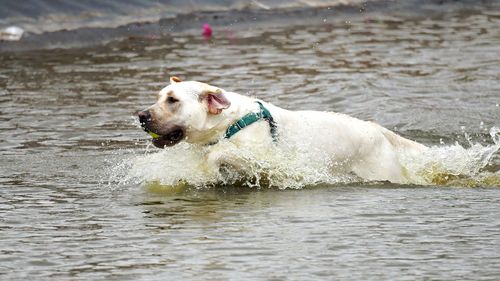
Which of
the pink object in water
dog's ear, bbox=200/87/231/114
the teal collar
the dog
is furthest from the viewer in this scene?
the pink object in water

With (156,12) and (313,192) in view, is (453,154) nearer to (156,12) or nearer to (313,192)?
(313,192)

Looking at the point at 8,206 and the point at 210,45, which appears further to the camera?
the point at 210,45

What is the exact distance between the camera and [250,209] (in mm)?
9008

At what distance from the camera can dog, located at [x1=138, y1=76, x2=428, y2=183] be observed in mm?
9391

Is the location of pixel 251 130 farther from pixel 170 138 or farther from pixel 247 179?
pixel 170 138

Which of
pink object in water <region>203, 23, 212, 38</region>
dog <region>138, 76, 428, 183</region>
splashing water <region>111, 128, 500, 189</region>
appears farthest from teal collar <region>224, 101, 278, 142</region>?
pink object in water <region>203, 23, 212, 38</region>

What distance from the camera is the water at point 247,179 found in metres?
7.55

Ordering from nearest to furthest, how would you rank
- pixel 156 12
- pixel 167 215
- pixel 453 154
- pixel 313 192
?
pixel 167 215 → pixel 313 192 → pixel 453 154 → pixel 156 12

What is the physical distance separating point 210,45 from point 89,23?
207 cm

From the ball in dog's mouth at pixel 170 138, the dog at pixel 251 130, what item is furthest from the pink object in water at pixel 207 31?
the ball in dog's mouth at pixel 170 138

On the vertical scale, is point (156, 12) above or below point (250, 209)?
above

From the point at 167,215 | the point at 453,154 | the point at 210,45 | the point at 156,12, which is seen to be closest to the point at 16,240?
the point at 167,215

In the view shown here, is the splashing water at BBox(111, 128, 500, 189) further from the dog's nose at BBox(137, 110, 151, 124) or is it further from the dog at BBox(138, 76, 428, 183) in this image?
the dog's nose at BBox(137, 110, 151, 124)

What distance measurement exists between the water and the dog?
0.20 m
